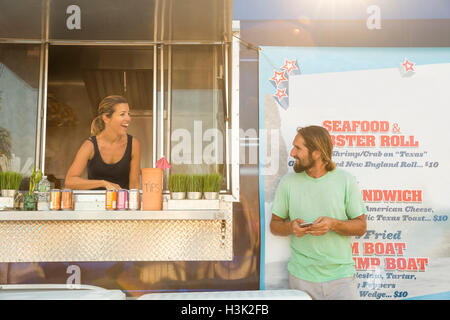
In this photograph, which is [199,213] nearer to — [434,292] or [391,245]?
[391,245]

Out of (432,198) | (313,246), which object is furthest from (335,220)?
(432,198)

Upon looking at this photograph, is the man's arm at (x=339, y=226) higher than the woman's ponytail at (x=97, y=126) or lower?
lower

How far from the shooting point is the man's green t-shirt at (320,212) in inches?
108

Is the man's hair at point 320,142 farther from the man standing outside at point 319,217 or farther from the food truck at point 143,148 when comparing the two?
the food truck at point 143,148

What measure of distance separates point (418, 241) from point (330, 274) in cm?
69

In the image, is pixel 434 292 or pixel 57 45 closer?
pixel 434 292

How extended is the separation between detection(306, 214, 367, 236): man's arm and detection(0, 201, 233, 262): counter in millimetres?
611

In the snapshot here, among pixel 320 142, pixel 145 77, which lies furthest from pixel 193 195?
pixel 145 77

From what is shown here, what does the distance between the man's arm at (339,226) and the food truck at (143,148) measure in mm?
427

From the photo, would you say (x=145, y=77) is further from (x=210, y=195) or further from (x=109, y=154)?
(x=210, y=195)

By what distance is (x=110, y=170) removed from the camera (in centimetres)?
322

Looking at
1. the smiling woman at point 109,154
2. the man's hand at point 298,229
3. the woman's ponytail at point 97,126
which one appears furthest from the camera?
the woman's ponytail at point 97,126

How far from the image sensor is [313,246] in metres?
2.76

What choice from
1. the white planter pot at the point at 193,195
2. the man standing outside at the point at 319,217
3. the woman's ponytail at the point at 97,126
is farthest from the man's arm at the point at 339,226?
the woman's ponytail at the point at 97,126
